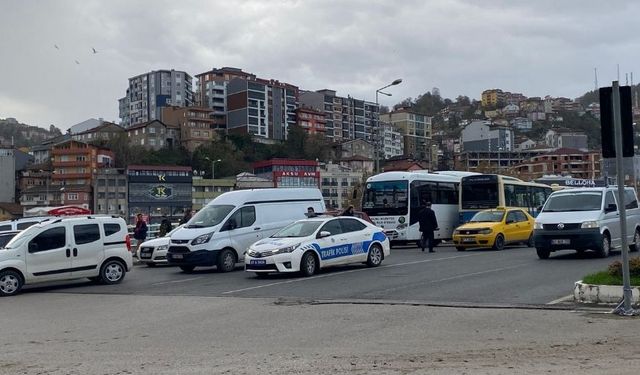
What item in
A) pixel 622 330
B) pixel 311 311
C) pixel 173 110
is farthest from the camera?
pixel 173 110

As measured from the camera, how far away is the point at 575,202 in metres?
21.6

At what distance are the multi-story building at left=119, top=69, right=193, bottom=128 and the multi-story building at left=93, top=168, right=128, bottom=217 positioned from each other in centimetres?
8412

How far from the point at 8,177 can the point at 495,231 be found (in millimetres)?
67422

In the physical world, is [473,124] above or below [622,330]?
above

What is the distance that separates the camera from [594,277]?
1302cm

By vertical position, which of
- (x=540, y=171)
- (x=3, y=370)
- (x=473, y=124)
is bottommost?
(x=3, y=370)

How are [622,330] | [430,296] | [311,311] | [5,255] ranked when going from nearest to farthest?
[622,330]
[311,311]
[430,296]
[5,255]

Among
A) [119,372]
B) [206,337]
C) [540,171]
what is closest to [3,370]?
[119,372]

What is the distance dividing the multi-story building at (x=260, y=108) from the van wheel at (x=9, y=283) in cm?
11564

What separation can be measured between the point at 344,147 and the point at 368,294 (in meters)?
114

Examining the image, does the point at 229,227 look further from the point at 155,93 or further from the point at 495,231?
the point at 155,93

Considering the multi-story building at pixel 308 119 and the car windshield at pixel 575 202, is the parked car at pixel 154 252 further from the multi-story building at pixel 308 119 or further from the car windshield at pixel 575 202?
the multi-story building at pixel 308 119

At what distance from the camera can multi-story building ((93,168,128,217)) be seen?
7352 cm

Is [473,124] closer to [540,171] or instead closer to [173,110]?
[540,171]
